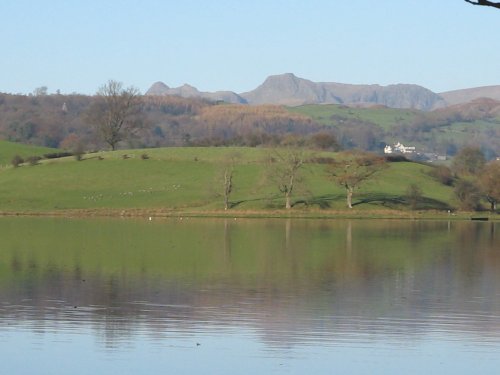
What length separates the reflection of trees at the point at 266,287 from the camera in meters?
24.9

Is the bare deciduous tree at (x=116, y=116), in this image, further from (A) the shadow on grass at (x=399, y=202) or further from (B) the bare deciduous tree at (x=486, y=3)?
(B) the bare deciduous tree at (x=486, y=3)

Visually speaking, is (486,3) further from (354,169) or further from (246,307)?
(354,169)

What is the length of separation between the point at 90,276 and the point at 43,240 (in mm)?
18958

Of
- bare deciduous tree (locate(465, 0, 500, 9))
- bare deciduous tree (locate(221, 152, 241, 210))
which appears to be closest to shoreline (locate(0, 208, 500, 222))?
bare deciduous tree (locate(221, 152, 241, 210))

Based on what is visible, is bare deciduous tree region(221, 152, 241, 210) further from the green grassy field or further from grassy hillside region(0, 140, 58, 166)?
grassy hillside region(0, 140, 58, 166)

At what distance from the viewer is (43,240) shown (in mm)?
53000

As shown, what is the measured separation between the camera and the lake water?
20.3 metres

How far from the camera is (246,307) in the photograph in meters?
27.4

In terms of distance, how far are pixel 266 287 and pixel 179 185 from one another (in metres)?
70.2

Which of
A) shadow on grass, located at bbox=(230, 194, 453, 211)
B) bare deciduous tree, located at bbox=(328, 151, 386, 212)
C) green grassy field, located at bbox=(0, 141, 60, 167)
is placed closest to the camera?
shadow on grass, located at bbox=(230, 194, 453, 211)

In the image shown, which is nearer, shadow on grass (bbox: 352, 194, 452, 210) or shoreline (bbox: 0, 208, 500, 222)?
shoreline (bbox: 0, 208, 500, 222)

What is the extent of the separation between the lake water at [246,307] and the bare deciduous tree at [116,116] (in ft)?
230

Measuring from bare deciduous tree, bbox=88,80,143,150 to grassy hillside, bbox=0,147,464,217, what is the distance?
6078mm

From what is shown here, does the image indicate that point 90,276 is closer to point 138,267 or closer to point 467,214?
point 138,267
